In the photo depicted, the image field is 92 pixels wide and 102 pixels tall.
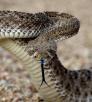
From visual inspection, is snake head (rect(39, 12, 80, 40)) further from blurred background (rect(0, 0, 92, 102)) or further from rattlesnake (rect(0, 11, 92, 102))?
blurred background (rect(0, 0, 92, 102))

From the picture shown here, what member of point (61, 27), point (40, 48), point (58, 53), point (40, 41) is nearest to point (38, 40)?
point (40, 41)

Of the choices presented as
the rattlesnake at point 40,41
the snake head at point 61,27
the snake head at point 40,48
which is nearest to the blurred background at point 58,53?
the rattlesnake at point 40,41

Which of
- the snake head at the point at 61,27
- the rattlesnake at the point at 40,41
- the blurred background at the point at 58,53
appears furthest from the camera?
the blurred background at the point at 58,53

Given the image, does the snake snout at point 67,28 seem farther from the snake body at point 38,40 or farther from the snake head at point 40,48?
the snake head at point 40,48

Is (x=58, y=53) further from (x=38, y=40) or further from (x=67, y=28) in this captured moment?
(x=38, y=40)

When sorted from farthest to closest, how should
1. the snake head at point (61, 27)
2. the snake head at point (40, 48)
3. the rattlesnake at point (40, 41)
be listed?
the snake head at point (61, 27) → the rattlesnake at point (40, 41) → the snake head at point (40, 48)

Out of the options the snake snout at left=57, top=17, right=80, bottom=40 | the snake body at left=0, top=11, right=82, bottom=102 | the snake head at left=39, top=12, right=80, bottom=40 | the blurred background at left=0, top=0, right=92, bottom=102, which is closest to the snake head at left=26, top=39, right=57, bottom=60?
the snake body at left=0, top=11, right=82, bottom=102

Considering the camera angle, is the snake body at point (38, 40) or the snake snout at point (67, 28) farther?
the snake snout at point (67, 28)
